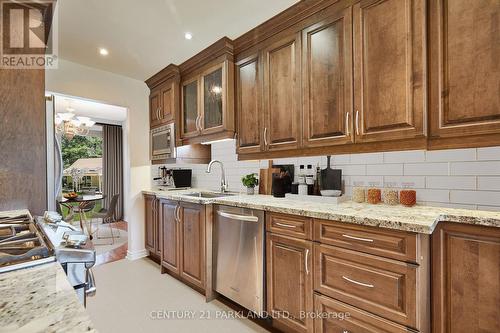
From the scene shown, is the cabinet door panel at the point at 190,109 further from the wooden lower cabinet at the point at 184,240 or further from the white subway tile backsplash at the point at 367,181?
the white subway tile backsplash at the point at 367,181

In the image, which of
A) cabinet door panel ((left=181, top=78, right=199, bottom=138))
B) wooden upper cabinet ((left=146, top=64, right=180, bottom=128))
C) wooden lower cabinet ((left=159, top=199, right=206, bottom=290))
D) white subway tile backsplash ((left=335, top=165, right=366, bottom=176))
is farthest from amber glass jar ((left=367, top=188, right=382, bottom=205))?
wooden upper cabinet ((left=146, top=64, right=180, bottom=128))

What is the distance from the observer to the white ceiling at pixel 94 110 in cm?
422

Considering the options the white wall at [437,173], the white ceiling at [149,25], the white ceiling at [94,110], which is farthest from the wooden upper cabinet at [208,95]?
the white ceiling at [94,110]

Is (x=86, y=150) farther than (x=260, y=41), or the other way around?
(x=86, y=150)

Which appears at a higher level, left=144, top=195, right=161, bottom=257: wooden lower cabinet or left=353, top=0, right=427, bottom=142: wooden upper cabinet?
left=353, top=0, right=427, bottom=142: wooden upper cabinet

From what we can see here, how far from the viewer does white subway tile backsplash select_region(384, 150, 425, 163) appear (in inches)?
64.8

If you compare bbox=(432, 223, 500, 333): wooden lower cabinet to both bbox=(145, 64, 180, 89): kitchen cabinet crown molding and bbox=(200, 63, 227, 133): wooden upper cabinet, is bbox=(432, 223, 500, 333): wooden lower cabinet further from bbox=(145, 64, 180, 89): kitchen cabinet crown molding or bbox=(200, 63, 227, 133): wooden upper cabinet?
bbox=(145, 64, 180, 89): kitchen cabinet crown molding

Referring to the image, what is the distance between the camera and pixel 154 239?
10.3 ft

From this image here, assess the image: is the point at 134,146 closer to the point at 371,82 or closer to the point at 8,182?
the point at 8,182

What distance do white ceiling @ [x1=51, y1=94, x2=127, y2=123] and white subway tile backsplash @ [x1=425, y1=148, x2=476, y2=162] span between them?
14.1ft

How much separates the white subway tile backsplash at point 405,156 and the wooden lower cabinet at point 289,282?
0.88 m

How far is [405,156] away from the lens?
1705 millimetres

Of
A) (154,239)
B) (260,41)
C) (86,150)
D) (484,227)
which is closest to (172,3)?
(260,41)

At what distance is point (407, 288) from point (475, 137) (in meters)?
0.88
